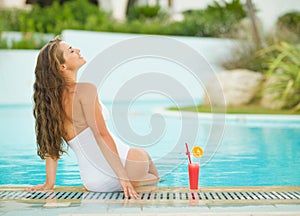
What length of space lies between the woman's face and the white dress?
0.33m

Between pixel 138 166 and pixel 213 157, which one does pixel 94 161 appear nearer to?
pixel 138 166

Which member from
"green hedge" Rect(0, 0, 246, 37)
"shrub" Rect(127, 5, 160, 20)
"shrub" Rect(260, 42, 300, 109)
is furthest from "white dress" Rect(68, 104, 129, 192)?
"shrub" Rect(127, 5, 160, 20)

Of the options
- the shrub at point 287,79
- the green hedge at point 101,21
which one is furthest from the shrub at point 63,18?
the shrub at point 287,79

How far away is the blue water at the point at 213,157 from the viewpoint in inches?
212

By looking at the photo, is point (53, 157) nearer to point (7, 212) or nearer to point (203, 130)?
point (7, 212)

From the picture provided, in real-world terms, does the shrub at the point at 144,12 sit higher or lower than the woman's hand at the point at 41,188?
lower

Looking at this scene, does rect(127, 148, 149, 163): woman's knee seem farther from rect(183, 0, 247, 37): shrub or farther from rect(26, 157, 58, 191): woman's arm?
rect(183, 0, 247, 37): shrub

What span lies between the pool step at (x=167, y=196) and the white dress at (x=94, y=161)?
7cm

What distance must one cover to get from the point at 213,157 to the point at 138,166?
2.91 meters

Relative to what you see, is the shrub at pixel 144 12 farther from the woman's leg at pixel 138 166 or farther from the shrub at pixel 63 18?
the woman's leg at pixel 138 166

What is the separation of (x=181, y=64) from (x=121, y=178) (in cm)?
1471

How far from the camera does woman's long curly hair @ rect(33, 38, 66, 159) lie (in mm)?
4035

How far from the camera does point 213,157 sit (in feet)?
22.7

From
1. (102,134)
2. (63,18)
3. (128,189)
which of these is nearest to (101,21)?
(63,18)
